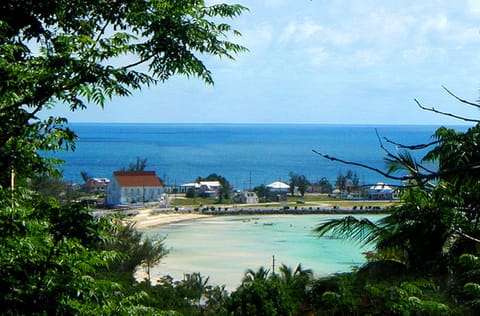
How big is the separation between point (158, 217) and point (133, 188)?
29.7ft

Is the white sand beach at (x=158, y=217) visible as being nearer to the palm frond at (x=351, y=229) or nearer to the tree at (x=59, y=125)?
the palm frond at (x=351, y=229)

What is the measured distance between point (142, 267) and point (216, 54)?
19525 millimetres

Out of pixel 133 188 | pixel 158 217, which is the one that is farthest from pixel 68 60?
pixel 133 188

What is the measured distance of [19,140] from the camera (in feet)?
11.8

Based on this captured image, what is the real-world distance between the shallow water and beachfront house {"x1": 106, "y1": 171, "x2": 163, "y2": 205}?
8.24 m

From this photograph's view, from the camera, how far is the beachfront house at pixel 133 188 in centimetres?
5316

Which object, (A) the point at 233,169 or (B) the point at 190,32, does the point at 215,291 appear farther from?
(A) the point at 233,169

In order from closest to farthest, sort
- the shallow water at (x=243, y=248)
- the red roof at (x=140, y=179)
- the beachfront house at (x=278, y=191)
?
the shallow water at (x=243, y=248) < the red roof at (x=140, y=179) < the beachfront house at (x=278, y=191)

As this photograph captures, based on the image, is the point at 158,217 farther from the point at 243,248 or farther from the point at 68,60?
the point at 68,60

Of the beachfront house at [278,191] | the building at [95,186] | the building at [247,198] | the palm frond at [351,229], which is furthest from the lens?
the beachfront house at [278,191]

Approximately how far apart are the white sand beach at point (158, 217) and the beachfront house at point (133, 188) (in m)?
3.63

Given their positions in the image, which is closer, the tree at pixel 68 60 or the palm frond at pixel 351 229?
the tree at pixel 68 60

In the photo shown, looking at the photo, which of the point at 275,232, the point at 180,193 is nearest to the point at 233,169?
the point at 180,193

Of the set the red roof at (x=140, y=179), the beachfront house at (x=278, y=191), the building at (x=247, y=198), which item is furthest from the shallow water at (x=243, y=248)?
the beachfront house at (x=278, y=191)
